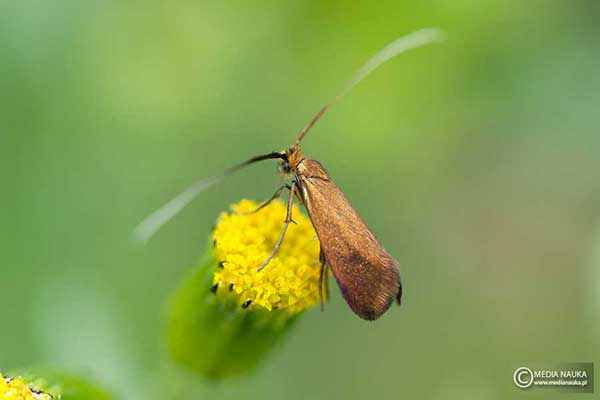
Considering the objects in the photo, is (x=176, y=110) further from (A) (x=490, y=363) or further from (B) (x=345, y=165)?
(A) (x=490, y=363)

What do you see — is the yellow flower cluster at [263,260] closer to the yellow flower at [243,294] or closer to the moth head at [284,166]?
the yellow flower at [243,294]

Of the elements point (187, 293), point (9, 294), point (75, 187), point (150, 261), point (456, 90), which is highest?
point (456, 90)

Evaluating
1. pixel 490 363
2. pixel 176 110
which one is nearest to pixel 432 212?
pixel 490 363

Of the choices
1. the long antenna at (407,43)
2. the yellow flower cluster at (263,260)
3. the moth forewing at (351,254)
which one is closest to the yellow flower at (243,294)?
the yellow flower cluster at (263,260)

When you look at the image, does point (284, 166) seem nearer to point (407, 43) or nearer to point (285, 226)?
point (285, 226)

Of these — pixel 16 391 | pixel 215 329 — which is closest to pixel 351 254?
pixel 215 329

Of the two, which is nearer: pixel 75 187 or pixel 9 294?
pixel 9 294

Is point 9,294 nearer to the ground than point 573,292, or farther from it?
nearer to the ground
